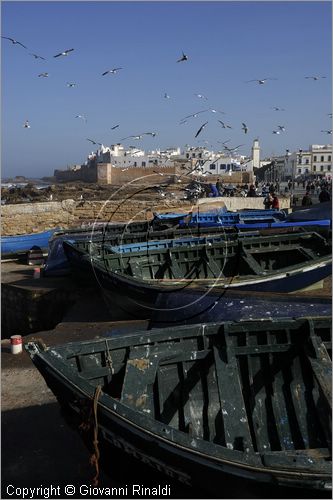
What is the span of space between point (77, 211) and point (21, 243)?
736 cm

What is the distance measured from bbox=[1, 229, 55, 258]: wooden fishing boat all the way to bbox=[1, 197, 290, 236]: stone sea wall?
3.30 meters

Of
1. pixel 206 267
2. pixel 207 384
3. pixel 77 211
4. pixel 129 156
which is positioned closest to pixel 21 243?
pixel 77 211

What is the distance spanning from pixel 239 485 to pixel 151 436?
826 mm

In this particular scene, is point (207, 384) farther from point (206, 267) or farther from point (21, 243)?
point (21, 243)

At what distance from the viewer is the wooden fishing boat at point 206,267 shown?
10.6m

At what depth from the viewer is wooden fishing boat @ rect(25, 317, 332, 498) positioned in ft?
15.8

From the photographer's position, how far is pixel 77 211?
2711 cm

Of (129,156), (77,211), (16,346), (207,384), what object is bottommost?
(16,346)

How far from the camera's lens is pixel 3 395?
7648 millimetres

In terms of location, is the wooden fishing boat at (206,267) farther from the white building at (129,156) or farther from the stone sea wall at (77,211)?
the white building at (129,156)

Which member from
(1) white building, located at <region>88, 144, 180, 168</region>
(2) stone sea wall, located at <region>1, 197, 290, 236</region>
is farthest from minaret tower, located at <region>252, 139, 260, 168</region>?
(2) stone sea wall, located at <region>1, 197, 290, 236</region>

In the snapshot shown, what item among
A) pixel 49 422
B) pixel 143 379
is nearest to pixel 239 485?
pixel 143 379

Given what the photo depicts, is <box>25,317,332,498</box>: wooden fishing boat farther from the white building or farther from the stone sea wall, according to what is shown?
the white building

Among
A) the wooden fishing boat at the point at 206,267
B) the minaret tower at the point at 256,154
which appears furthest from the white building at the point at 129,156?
the wooden fishing boat at the point at 206,267
